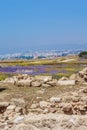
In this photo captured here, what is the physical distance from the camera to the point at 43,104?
20.3 meters

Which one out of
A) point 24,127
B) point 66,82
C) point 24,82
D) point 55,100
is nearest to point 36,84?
point 24,82

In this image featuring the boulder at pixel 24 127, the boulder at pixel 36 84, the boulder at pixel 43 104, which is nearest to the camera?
the boulder at pixel 24 127

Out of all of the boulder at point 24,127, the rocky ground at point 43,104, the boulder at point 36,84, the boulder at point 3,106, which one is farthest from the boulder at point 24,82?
the boulder at point 24,127

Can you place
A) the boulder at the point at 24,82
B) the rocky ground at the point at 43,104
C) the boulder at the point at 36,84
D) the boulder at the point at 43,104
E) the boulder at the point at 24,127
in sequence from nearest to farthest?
the boulder at the point at 24,127 → the rocky ground at the point at 43,104 → the boulder at the point at 43,104 → the boulder at the point at 36,84 → the boulder at the point at 24,82

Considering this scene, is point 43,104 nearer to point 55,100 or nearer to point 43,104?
point 43,104

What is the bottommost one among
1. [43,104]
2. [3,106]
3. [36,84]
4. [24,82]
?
[3,106]

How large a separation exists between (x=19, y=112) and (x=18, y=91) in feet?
18.9

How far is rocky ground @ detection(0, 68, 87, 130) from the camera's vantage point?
13.4 m

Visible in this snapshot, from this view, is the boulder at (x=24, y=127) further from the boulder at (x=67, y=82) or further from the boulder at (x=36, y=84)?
the boulder at (x=67, y=82)

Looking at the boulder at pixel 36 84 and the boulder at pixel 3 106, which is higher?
the boulder at pixel 36 84

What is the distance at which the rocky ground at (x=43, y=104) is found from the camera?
13.4 meters

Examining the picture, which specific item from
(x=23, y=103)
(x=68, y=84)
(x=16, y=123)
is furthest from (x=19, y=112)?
(x=68, y=84)

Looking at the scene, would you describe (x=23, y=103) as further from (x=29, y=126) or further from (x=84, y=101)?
(x=29, y=126)

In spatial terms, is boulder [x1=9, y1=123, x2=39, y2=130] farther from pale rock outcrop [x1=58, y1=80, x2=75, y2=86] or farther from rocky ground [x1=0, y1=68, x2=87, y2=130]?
pale rock outcrop [x1=58, y1=80, x2=75, y2=86]
